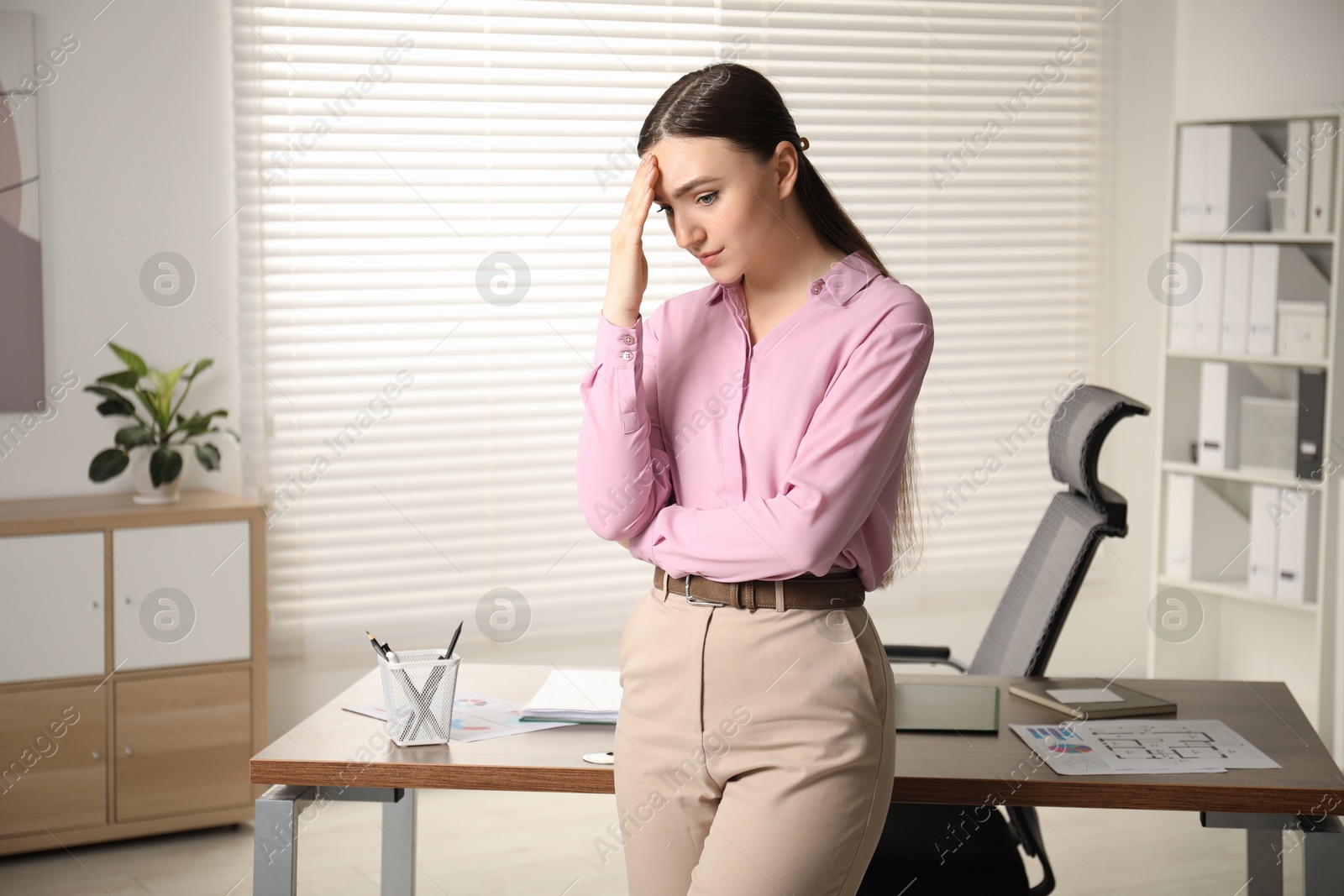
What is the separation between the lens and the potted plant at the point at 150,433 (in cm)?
343

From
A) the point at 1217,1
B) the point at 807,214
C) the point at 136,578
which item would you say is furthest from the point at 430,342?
the point at 1217,1

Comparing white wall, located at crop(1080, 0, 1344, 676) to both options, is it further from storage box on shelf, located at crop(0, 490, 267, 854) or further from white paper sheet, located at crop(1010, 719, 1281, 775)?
storage box on shelf, located at crop(0, 490, 267, 854)

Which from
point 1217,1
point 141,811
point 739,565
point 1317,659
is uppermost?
point 1217,1

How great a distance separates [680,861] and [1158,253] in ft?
13.1

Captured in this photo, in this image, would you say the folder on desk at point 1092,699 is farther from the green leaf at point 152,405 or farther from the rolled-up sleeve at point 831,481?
the green leaf at point 152,405

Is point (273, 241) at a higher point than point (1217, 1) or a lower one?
lower

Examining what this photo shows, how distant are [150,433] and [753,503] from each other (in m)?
2.58

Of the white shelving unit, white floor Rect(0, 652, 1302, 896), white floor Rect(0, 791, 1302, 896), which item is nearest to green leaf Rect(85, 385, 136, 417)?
white floor Rect(0, 652, 1302, 896)

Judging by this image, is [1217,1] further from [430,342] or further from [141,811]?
[141,811]

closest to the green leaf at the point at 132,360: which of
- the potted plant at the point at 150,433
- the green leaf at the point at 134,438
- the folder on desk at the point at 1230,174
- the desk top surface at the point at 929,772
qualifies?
the potted plant at the point at 150,433

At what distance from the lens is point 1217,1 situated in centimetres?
453

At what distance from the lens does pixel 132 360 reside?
352 cm

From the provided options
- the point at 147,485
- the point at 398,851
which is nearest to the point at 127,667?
the point at 147,485

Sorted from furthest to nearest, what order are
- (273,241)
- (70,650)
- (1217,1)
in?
(1217,1), (273,241), (70,650)
